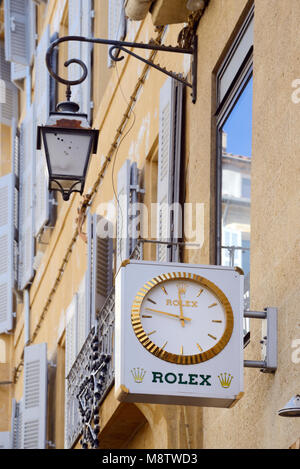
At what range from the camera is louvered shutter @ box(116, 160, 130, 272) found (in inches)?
510

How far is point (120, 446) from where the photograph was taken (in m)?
13.2

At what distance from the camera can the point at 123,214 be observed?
13227 millimetres

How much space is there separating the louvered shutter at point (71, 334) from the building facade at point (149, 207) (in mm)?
60

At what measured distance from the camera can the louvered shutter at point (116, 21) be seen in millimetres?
14906

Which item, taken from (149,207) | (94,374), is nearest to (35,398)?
(94,374)

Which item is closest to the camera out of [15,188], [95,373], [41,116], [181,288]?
[181,288]

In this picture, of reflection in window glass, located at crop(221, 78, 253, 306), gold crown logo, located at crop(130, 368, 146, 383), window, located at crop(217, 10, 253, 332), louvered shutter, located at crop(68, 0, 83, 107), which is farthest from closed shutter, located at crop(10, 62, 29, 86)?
gold crown logo, located at crop(130, 368, 146, 383)

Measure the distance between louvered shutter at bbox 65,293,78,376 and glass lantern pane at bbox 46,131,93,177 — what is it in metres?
5.79

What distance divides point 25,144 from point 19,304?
270cm

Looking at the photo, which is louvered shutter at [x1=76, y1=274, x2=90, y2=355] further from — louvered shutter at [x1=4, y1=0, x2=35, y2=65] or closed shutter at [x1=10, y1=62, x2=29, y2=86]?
closed shutter at [x1=10, y1=62, x2=29, y2=86]

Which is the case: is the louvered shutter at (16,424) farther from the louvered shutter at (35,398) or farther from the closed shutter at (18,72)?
the closed shutter at (18,72)

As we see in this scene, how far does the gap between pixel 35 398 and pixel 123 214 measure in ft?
19.9

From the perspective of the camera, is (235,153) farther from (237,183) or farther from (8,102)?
(8,102)

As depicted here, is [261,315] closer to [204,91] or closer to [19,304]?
[204,91]
